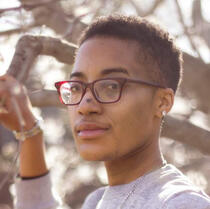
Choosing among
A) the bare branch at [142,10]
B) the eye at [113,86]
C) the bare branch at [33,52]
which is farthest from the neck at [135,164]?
the bare branch at [142,10]

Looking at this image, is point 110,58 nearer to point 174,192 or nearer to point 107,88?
point 107,88

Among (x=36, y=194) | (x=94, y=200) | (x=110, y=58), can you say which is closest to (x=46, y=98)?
(x=36, y=194)

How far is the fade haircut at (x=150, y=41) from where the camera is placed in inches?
90.1

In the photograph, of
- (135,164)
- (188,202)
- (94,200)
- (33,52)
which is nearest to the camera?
(188,202)

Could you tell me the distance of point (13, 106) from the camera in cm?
249

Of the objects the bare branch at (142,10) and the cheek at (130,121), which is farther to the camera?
the bare branch at (142,10)

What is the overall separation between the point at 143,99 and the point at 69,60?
1.10m

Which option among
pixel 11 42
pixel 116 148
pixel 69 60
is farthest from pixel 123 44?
pixel 11 42

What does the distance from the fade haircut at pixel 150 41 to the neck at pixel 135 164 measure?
Result: 340 millimetres

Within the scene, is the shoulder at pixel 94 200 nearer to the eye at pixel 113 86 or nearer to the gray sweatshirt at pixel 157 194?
the gray sweatshirt at pixel 157 194

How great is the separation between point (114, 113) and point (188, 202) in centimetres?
54

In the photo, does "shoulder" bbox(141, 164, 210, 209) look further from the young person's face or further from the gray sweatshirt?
the young person's face

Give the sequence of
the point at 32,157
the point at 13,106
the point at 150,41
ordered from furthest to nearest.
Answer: the point at 32,157
the point at 13,106
the point at 150,41

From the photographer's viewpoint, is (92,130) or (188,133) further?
(188,133)
